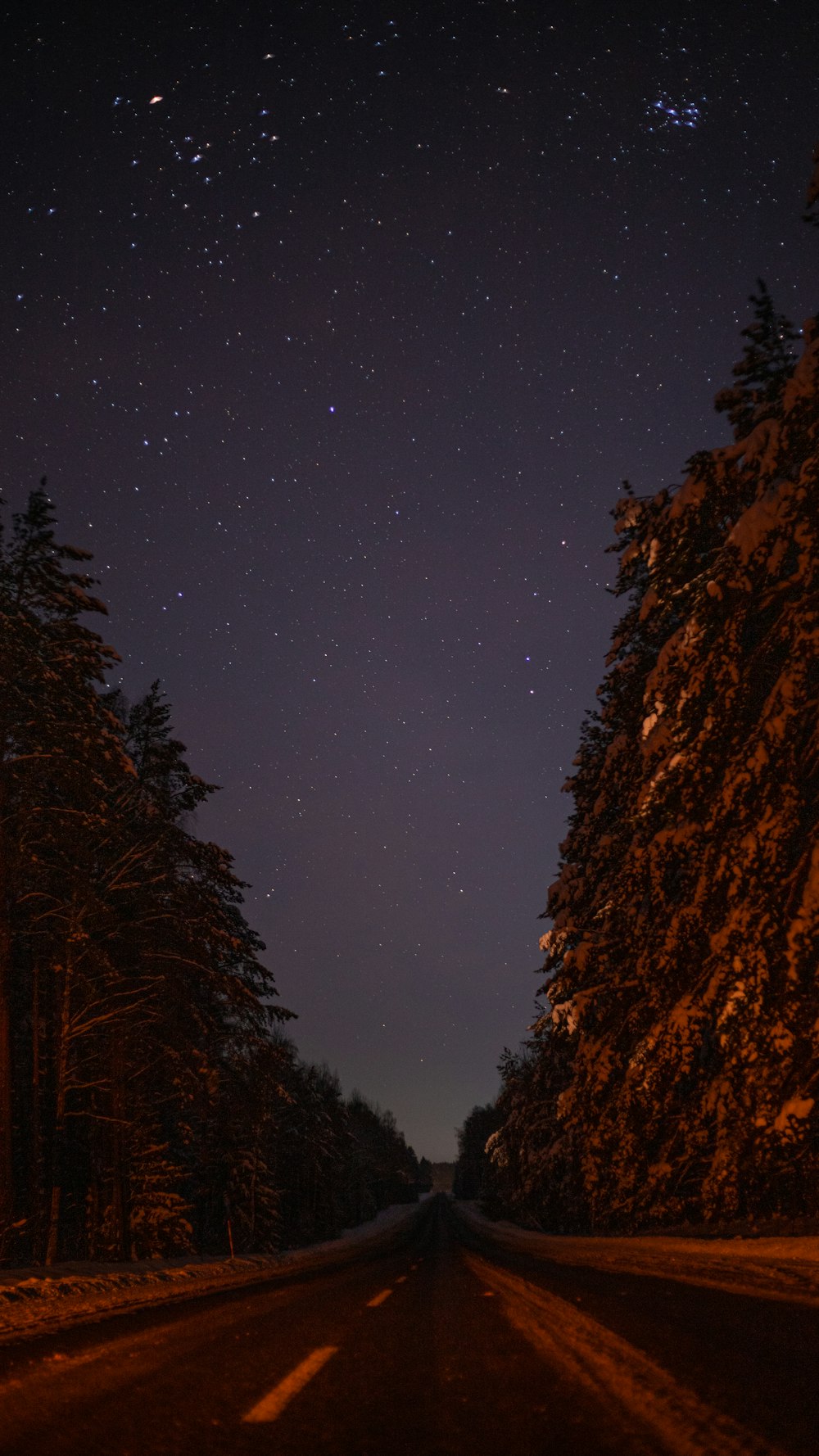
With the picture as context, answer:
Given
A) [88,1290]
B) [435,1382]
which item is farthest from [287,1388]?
[88,1290]

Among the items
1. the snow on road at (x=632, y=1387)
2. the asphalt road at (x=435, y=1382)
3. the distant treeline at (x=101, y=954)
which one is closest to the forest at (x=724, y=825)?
the asphalt road at (x=435, y=1382)

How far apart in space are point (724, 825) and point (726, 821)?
3.2 inches

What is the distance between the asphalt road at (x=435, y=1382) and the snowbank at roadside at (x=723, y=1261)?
1193 mm

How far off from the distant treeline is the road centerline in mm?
11705

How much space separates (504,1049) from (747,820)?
28640 millimetres

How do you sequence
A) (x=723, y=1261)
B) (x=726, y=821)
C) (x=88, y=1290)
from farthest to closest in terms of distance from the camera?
(x=723, y=1261)
(x=88, y=1290)
(x=726, y=821)

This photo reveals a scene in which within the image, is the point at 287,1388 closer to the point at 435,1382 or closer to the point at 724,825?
the point at 435,1382

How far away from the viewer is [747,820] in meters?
9.17

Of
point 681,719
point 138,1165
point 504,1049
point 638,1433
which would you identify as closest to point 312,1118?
point 504,1049

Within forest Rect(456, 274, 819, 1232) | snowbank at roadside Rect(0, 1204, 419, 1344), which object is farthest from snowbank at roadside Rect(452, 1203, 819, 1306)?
snowbank at roadside Rect(0, 1204, 419, 1344)

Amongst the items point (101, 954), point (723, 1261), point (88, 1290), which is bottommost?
point (723, 1261)

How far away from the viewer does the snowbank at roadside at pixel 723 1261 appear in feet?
28.6

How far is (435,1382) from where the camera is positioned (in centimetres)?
433

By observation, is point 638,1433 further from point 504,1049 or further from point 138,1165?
point 504,1049
